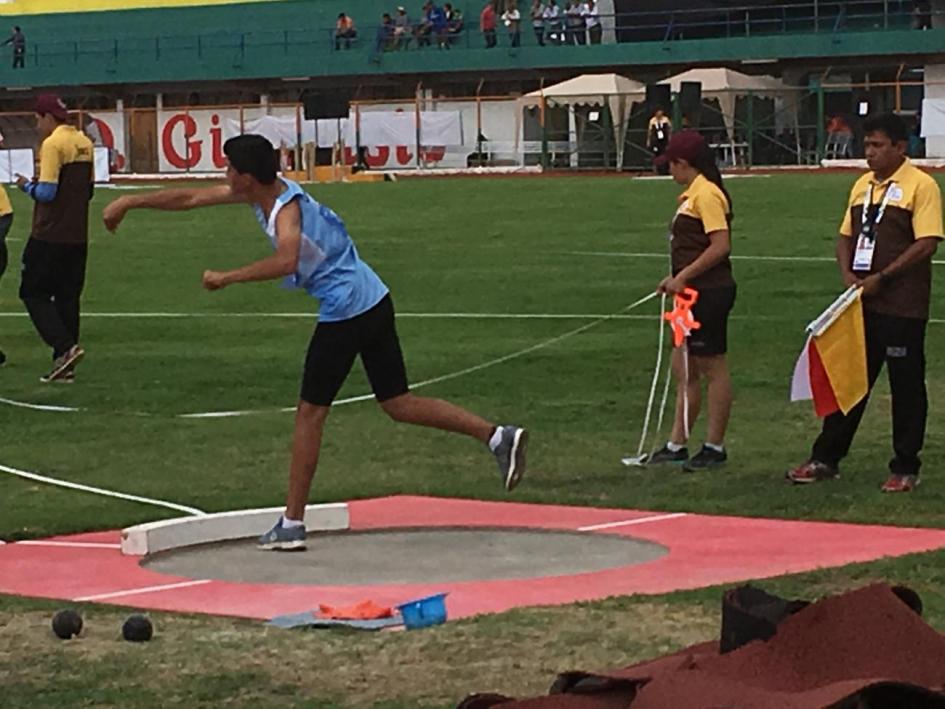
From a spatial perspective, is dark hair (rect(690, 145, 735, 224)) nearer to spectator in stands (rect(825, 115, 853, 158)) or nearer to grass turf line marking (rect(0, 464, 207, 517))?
grass turf line marking (rect(0, 464, 207, 517))

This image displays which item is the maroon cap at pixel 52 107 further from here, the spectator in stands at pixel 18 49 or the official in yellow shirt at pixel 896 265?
the spectator in stands at pixel 18 49

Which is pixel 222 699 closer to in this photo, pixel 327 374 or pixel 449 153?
pixel 327 374

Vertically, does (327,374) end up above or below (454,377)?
above

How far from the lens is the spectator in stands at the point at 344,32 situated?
70.1 m

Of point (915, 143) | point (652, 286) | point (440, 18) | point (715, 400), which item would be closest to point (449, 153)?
Result: point (440, 18)

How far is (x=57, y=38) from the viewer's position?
7738 centimetres

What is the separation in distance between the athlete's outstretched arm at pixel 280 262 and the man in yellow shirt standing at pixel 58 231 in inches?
281

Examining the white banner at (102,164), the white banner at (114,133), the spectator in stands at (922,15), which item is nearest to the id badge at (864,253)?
the white banner at (102,164)

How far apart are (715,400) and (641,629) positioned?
15.7 feet

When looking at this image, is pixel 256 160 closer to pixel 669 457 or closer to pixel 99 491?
pixel 99 491

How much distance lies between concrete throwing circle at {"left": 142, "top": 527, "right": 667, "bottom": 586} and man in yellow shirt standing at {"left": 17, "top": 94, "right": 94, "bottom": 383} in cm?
700

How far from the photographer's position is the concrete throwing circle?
943 cm

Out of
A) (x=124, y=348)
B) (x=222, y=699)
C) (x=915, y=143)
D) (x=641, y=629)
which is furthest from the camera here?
(x=915, y=143)

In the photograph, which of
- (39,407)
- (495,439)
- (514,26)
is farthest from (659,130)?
(495,439)
